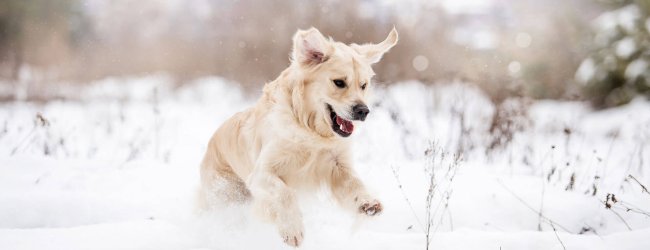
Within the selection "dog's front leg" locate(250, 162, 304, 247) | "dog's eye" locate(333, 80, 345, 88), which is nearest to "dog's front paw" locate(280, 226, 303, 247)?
"dog's front leg" locate(250, 162, 304, 247)

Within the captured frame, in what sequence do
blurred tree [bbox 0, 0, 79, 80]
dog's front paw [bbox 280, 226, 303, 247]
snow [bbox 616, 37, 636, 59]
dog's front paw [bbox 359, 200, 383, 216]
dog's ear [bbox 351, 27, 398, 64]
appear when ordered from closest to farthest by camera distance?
1. dog's front paw [bbox 280, 226, 303, 247]
2. dog's front paw [bbox 359, 200, 383, 216]
3. dog's ear [bbox 351, 27, 398, 64]
4. snow [bbox 616, 37, 636, 59]
5. blurred tree [bbox 0, 0, 79, 80]

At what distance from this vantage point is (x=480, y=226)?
3.35 meters

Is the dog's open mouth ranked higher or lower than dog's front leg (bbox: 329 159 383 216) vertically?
higher

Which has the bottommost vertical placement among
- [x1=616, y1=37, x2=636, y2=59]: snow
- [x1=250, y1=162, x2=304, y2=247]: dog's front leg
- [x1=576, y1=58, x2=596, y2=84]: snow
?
[x1=250, y1=162, x2=304, y2=247]: dog's front leg

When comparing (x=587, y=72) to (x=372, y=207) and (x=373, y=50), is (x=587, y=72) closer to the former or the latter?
(x=373, y=50)

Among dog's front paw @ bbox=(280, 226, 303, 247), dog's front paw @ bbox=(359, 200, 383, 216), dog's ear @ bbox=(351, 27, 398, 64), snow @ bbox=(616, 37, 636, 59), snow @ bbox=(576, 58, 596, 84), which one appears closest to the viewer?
dog's front paw @ bbox=(280, 226, 303, 247)

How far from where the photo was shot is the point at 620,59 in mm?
10305

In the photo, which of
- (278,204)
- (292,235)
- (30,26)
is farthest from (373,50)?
(30,26)

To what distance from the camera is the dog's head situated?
9.68ft

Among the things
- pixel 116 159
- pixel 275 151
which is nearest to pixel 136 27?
pixel 116 159

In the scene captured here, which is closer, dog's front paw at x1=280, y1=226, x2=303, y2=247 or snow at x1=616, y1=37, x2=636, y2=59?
dog's front paw at x1=280, y1=226, x2=303, y2=247

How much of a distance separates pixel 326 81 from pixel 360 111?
315 mm

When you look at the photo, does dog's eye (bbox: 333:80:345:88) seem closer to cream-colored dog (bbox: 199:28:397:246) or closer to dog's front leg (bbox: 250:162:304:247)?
cream-colored dog (bbox: 199:28:397:246)

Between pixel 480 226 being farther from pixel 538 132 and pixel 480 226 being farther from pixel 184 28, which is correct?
pixel 184 28
